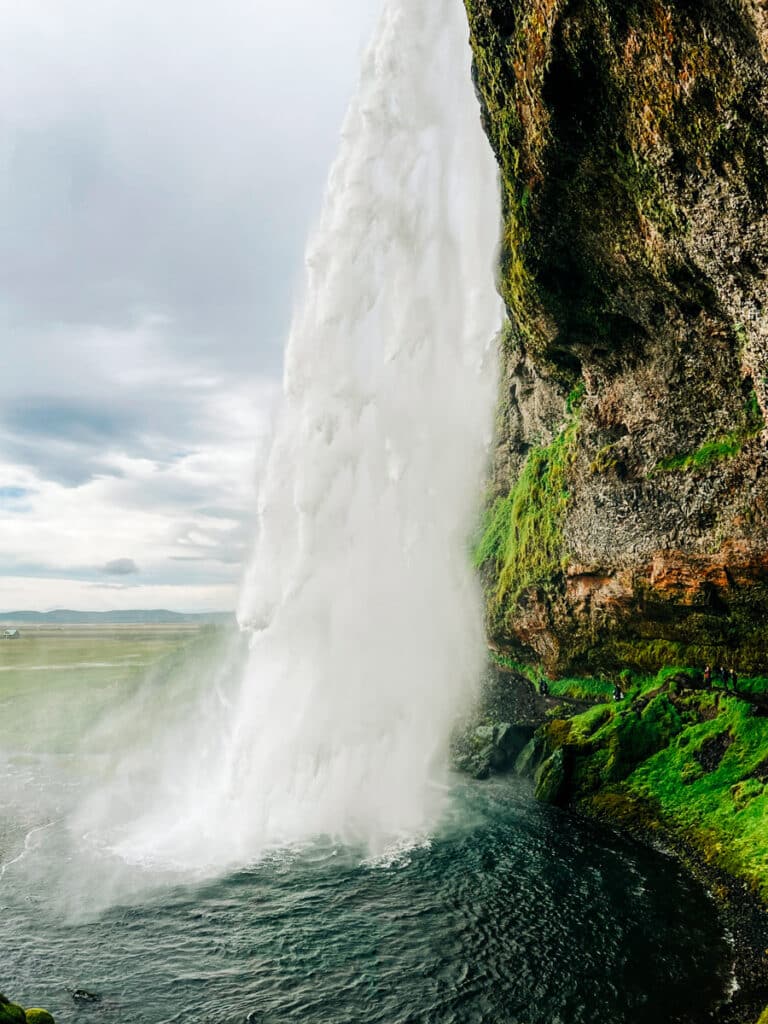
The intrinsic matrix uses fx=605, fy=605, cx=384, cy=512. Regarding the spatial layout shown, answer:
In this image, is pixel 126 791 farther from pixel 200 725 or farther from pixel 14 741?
pixel 14 741

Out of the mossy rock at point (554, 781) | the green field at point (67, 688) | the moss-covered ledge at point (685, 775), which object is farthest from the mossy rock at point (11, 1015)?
the green field at point (67, 688)

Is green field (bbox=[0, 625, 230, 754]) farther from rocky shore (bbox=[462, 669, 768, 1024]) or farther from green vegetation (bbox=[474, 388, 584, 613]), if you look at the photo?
rocky shore (bbox=[462, 669, 768, 1024])

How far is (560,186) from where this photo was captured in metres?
16.4

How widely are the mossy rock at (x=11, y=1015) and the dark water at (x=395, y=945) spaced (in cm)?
361

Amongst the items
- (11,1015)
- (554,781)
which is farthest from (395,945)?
(554,781)

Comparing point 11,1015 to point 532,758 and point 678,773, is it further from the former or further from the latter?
point 532,758

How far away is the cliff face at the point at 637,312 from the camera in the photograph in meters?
12.0

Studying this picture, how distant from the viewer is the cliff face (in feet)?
39.5

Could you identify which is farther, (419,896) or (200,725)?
(200,725)

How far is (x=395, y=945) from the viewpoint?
12805 mm

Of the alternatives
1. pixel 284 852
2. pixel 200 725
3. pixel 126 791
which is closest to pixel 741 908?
pixel 284 852

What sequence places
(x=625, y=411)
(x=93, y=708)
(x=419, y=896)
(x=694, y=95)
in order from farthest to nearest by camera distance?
(x=93, y=708) < (x=625, y=411) < (x=419, y=896) < (x=694, y=95)

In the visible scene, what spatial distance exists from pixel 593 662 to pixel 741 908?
1347cm

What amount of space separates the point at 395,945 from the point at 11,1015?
788 centimetres
